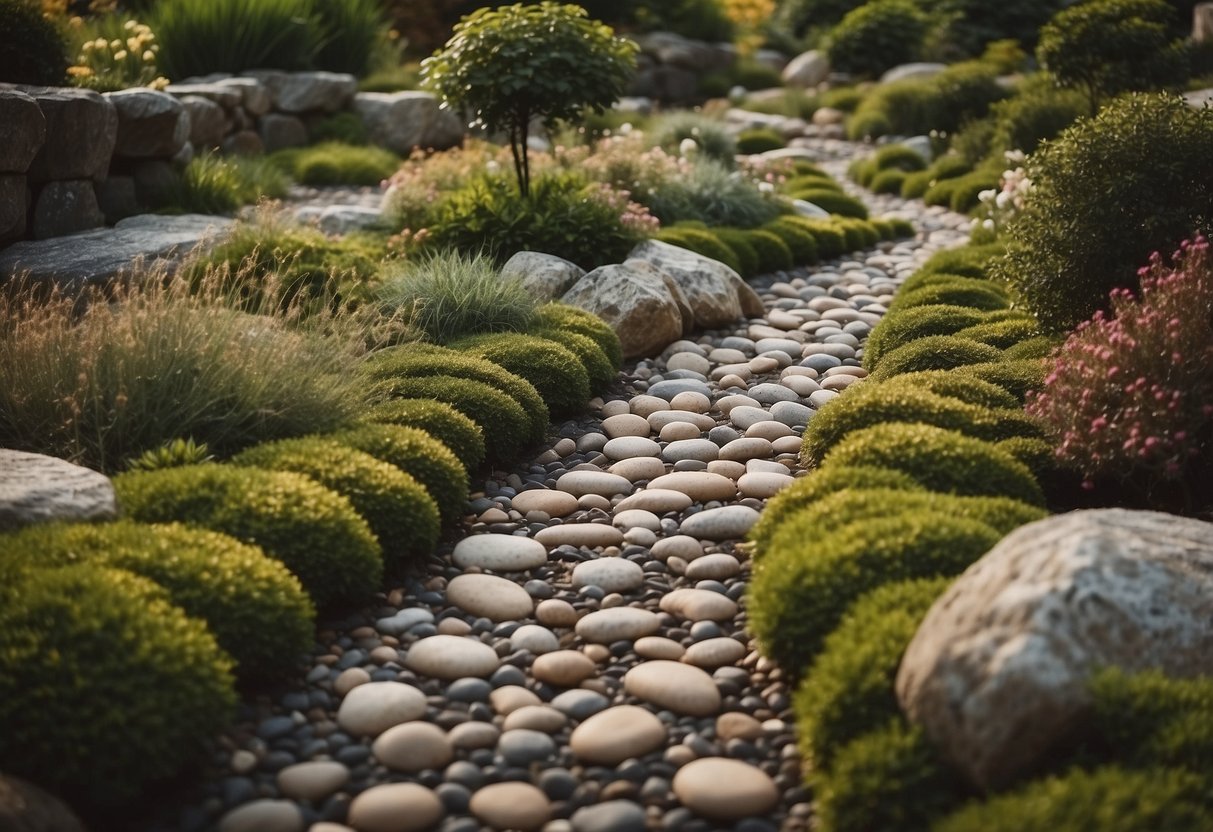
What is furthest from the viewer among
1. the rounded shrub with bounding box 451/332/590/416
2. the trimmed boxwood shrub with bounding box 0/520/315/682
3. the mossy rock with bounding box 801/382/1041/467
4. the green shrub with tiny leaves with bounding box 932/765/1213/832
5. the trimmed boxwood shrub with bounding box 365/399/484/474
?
the rounded shrub with bounding box 451/332/590/416

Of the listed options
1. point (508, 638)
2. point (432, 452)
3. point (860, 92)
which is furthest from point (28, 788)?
point (860, 92)

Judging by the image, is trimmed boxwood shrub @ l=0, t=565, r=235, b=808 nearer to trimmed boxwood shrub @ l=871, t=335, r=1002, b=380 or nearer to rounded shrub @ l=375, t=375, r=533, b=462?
rounded shrub @ l=375, t=375, r=533, b=462

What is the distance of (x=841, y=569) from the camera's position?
393 cm

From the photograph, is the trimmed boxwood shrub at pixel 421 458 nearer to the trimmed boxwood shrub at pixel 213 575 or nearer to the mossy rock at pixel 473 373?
the mossy rock at pixel 473 373

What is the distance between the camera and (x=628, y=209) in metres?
9.11

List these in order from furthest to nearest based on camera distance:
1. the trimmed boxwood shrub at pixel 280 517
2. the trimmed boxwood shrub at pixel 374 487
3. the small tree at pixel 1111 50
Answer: the small tree at pixel 1111 50 → the trimmed boxwood shrub at pixel 374 487 → the trimmed boxwood shrub at pixel 280 517

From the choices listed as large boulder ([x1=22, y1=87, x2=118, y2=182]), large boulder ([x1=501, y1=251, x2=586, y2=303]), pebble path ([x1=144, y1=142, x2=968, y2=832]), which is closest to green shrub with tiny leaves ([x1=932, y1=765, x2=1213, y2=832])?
pebble path ([x1=144, y1=142, x2=968, y2=832])

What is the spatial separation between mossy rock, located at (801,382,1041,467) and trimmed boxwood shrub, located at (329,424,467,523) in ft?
5.77

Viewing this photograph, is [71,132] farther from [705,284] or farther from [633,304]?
[705,284]

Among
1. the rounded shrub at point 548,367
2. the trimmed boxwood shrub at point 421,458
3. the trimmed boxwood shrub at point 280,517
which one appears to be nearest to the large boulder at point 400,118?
the rounded shrub at point 548,367

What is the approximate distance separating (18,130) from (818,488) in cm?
611

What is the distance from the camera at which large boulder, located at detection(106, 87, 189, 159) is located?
9.30m

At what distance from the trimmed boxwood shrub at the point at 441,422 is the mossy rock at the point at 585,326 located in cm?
169

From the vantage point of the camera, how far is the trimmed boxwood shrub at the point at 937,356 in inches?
252
